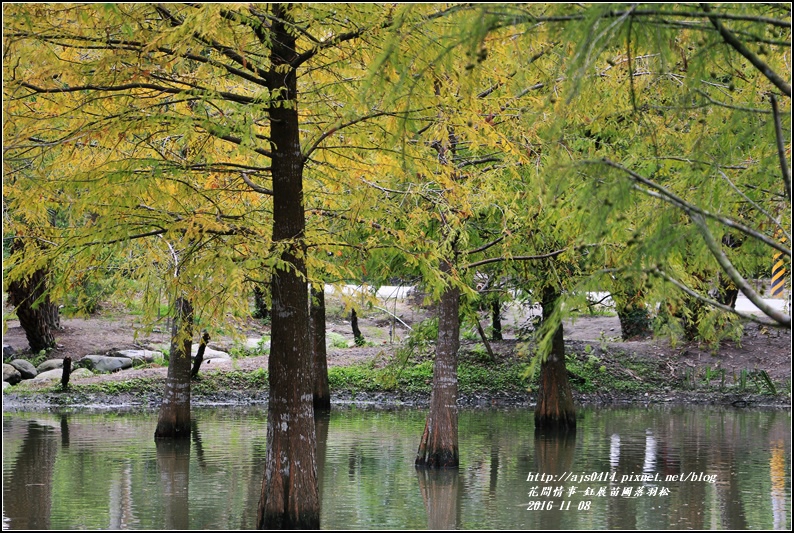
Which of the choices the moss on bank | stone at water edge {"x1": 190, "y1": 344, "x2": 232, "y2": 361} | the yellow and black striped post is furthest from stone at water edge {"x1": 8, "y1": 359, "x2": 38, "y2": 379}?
the yellow and black striped post

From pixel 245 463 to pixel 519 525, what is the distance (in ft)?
20.9

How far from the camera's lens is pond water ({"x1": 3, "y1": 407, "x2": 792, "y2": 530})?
449 inches

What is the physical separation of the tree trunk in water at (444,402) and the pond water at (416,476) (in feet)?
1.33

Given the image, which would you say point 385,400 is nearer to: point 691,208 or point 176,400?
point 176,400

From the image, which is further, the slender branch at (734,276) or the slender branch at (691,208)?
the slender branch at (691,208)

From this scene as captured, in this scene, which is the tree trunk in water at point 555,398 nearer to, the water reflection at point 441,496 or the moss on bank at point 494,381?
the moss on bank at point 494,381

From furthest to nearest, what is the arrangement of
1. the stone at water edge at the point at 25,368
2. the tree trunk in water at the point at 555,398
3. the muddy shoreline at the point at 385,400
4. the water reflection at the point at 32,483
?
the stone at water edge at the point at 25,368 < the muddy shoreline at the point at 385,400 < the tree trunk in water at the point at 555,398 < the water reflection at the point at 32,483

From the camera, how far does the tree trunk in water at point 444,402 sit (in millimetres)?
15469

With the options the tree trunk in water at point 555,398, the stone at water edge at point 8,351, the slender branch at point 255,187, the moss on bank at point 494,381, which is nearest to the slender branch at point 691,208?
the slender branch at point 255,187

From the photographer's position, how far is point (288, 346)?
10.2m

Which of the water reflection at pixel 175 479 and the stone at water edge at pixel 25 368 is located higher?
the stone at water edge at pixel 25 368

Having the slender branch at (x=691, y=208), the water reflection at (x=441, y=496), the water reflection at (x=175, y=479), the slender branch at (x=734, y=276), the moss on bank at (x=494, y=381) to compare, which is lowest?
the water reflection at (x=441, y=496)

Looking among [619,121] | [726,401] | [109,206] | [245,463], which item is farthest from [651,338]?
[109,206]

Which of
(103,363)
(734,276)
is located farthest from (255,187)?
(103,363)
